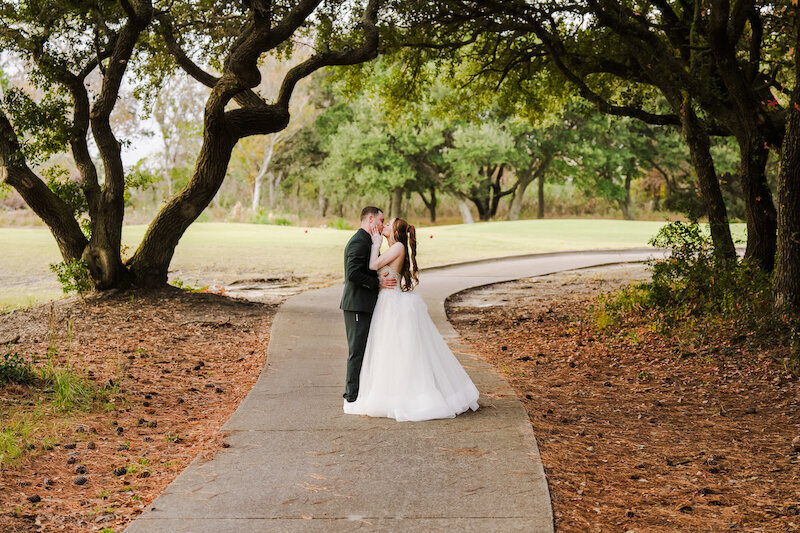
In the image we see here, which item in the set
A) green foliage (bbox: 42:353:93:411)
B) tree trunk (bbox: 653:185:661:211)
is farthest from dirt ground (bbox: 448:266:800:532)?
tree trunk (bbox: 653:185:661:211)

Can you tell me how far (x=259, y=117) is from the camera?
14211 mm

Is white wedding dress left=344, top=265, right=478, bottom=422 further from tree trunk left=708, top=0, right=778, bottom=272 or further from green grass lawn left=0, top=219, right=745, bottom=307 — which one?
green grass lawn left=0, top=219, right=745, bottom=307

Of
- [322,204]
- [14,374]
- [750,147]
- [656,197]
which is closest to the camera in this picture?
[14,374]

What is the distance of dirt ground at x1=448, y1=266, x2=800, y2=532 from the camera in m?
5.19

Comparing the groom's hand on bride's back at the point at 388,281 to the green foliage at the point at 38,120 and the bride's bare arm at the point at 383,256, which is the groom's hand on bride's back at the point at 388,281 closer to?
the bride's bare arm at the point at 383,256

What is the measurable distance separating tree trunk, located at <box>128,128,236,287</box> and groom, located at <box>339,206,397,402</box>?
753 cm

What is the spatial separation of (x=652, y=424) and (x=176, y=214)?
959cm

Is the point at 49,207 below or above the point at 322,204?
below

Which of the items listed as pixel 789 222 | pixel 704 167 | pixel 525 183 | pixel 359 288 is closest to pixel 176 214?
pixel 359 288

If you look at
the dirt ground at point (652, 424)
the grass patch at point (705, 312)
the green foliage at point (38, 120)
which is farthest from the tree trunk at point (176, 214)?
the grass patch at point (705, 312)

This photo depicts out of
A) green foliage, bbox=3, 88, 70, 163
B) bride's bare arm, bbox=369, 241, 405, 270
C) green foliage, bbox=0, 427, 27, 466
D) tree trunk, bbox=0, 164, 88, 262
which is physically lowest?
green foliage, bbox=0, 427, 27, 466

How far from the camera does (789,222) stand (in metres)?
9.80

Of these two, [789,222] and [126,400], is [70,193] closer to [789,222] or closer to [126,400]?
[126,400]

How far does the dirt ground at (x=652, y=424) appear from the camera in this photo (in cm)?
519
